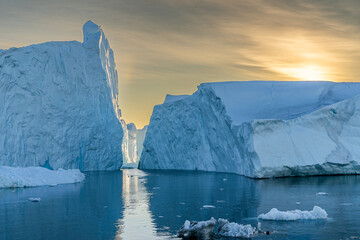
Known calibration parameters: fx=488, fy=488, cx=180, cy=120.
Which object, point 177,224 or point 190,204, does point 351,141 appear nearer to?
point 190,204

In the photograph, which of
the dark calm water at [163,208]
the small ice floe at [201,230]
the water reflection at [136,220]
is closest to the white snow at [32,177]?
the dark calm water at [163,208]

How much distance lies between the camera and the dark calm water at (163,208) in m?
11.4

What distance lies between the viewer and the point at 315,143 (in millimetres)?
26594

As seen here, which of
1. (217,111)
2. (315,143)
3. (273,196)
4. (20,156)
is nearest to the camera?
(273,196)

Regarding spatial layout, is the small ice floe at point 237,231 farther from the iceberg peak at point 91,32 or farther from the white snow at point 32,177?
the iceberg peak at point 91,32

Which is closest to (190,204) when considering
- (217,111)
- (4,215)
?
(4,215)

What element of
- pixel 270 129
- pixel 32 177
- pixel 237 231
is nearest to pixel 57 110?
pixel 32 177

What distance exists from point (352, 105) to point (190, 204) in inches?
630

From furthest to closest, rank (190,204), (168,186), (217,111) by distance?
(217,111), (168,186), (190,204)

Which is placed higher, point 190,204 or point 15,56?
point 15,56

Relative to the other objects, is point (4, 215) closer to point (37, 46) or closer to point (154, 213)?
point (154, 213)

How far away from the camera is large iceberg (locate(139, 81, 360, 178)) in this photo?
26.1 m

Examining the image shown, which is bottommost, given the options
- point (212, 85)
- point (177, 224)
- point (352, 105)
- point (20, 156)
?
point (177, 224)

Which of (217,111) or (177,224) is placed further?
(217,111)
